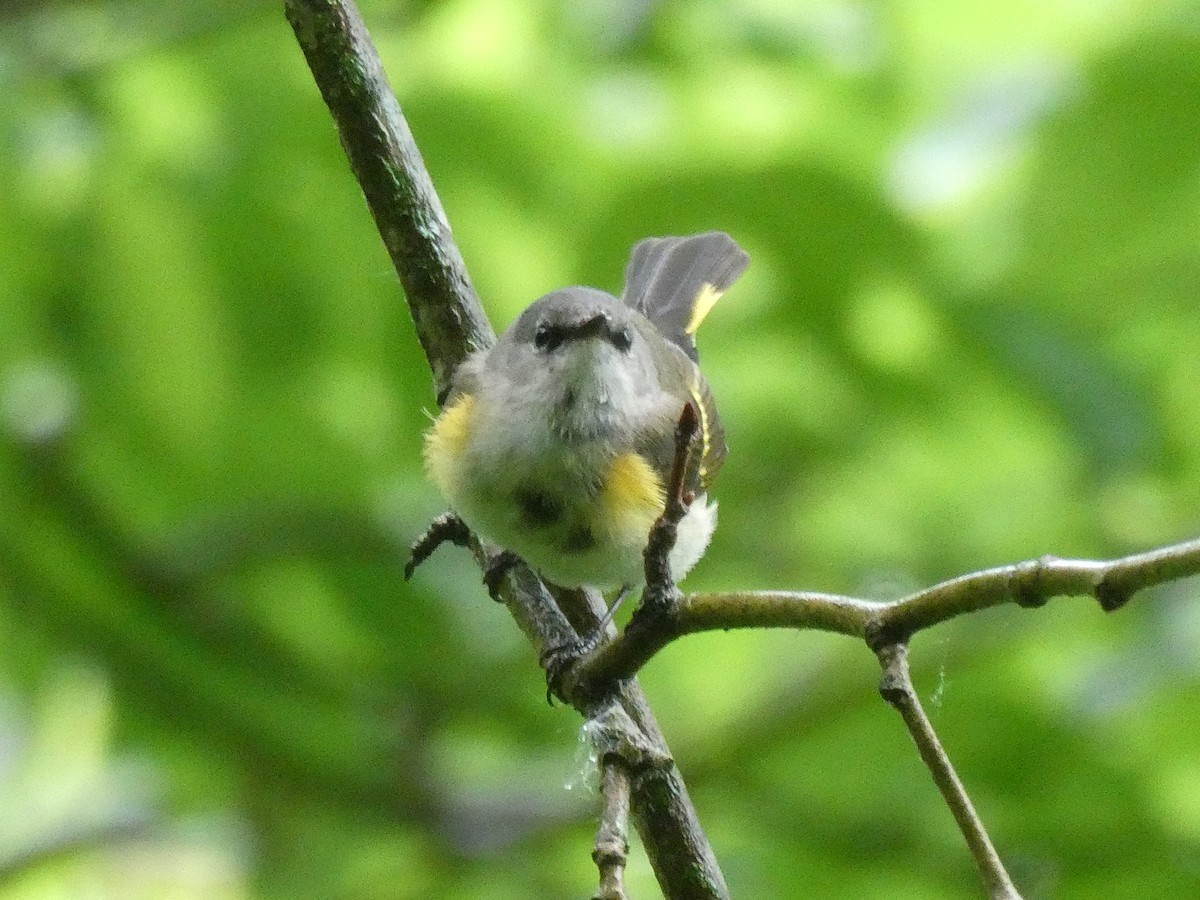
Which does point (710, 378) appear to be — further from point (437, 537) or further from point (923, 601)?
point (923, 601)

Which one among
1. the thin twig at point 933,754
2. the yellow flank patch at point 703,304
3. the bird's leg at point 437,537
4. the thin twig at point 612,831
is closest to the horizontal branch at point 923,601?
the thin twig at point 933,754


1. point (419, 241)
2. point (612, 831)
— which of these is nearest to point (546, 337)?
point (419, 241)

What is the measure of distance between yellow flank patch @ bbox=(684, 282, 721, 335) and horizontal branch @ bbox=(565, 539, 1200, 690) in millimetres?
1750

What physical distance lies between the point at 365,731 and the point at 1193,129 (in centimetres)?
222

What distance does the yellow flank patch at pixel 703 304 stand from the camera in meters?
3.47

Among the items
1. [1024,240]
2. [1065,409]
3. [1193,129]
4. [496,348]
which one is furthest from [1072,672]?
[496,348]

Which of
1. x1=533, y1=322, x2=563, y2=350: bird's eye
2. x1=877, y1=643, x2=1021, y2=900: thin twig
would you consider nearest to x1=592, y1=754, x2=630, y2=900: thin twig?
x1=877, y1=643, x2=1021, y2=900: thin twig

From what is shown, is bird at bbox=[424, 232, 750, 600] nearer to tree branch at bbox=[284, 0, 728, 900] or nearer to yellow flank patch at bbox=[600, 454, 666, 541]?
yellow flank patch at bbox=[600, 454, 666, 541]

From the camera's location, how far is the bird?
9.66 feet

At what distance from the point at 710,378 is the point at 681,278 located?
64 cm

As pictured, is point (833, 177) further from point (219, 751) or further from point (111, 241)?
point (219, 751)

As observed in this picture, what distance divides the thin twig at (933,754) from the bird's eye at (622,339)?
6.37 feet

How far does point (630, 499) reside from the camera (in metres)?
3.02

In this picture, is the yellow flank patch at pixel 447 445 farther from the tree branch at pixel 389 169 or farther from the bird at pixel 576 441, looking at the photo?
the tree branch at pixel 389 169
